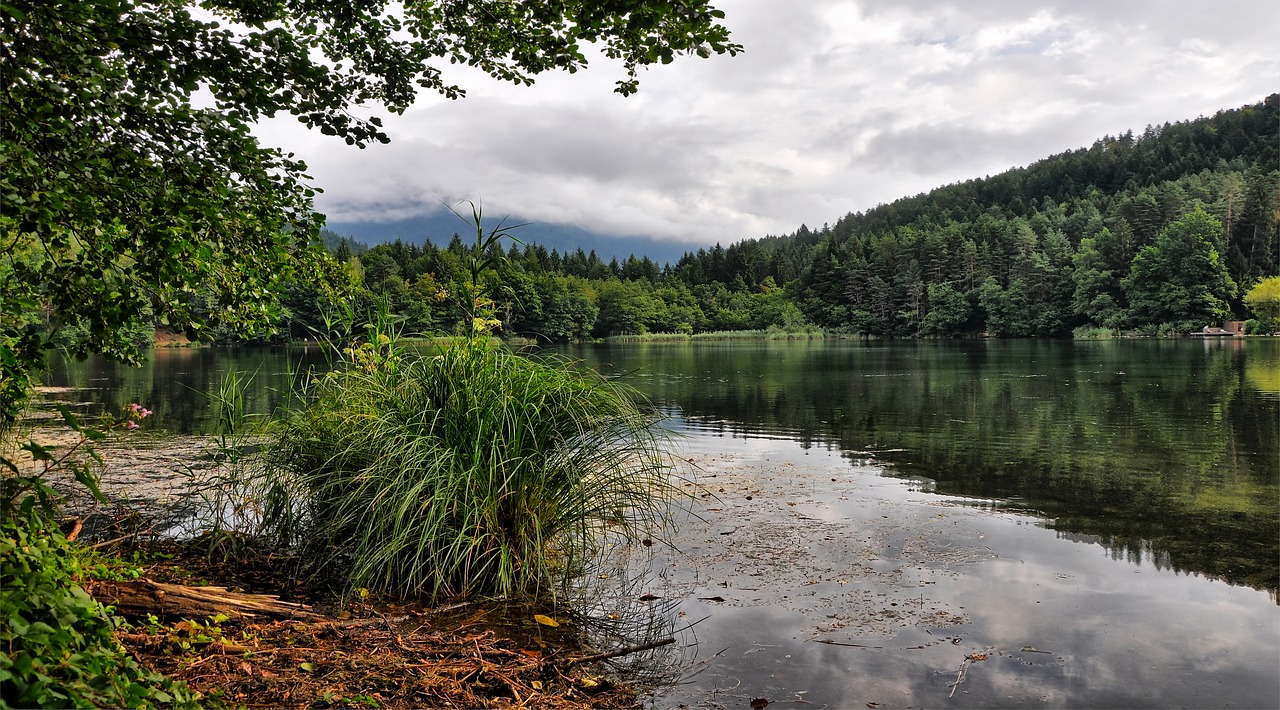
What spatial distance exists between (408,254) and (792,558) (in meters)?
117

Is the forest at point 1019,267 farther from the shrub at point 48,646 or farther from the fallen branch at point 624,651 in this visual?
the shrub at point 48,646

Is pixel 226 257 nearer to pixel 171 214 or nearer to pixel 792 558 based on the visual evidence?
pixel 171 214

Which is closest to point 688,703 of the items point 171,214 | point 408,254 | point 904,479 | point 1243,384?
point 171,214

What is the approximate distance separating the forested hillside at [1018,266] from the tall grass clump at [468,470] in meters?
51.7

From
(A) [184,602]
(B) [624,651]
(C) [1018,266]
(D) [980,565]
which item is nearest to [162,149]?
(A) [184,602]

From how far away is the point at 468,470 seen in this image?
17.3ft

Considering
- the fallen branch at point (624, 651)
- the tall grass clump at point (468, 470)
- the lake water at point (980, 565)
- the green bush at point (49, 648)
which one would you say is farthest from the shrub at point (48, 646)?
the lake water at point (980, 565)

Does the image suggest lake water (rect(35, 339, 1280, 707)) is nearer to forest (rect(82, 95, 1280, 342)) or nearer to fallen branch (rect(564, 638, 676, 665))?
fallen branch (rect(564, 638, 676, 665))

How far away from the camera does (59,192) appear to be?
3039 mm

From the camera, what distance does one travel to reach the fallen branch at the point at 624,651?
4334mm

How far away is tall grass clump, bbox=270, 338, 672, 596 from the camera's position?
5.17m

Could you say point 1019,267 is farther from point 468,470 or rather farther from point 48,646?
point 48,646

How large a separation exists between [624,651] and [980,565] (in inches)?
146

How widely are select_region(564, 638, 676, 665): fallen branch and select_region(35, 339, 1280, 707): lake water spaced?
5.5 inches
